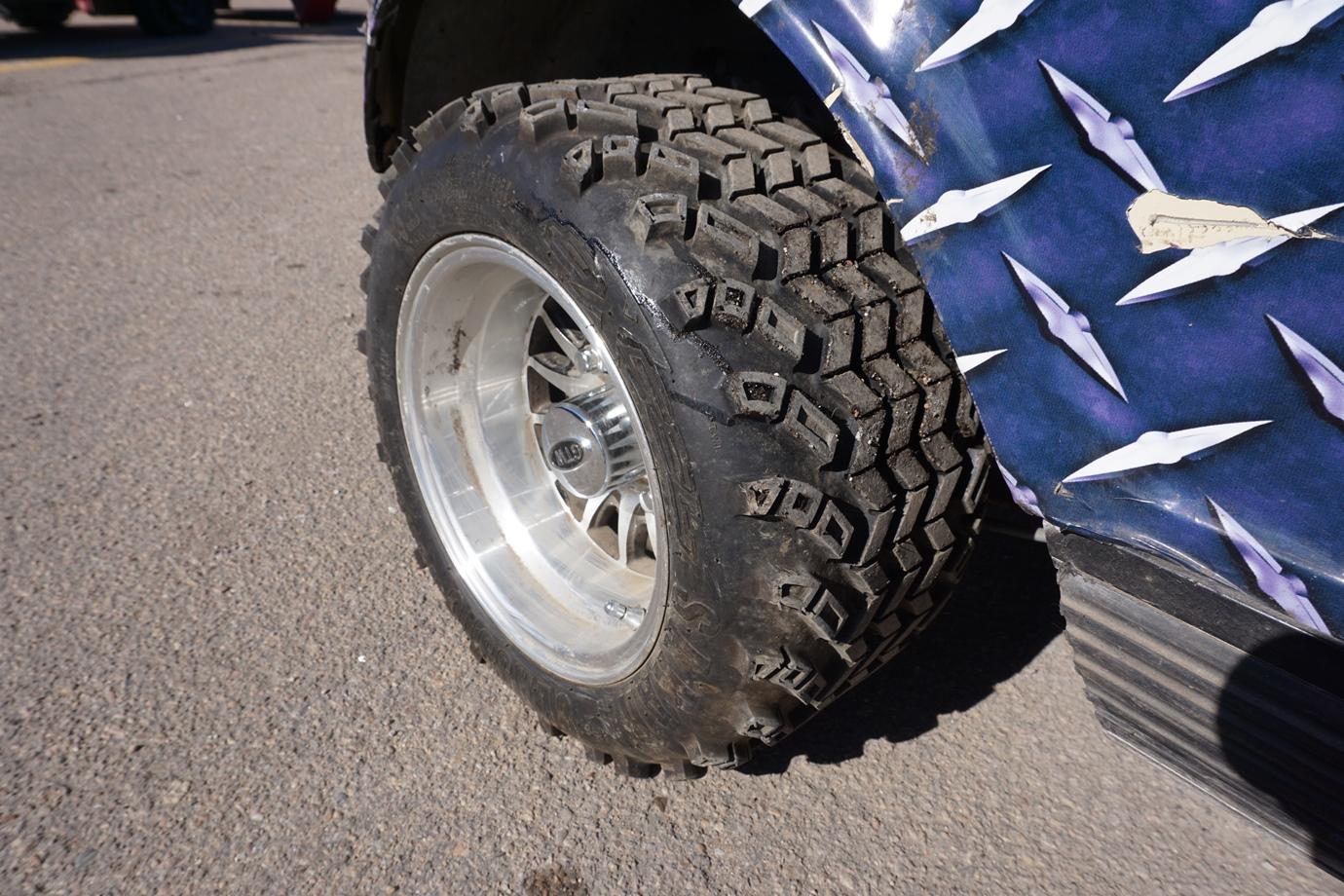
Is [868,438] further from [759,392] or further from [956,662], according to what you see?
[956,662]

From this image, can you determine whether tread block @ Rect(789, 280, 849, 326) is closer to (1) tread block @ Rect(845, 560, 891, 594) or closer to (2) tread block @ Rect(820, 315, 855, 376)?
(2) tread block @ Rect(820, 315, 855, 376)

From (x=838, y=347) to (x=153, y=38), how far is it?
1265 cm

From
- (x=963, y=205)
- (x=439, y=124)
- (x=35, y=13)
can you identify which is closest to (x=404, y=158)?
(x=439, y=124)

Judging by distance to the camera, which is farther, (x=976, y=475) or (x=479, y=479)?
(x=479, y=479)

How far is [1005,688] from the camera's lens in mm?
2312

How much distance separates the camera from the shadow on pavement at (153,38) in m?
10.1

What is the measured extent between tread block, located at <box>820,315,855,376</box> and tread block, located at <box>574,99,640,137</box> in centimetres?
48

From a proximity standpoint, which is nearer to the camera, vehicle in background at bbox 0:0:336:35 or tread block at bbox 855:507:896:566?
tread block at bbox 855:507:896:566

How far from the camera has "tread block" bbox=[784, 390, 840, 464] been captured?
140 cm

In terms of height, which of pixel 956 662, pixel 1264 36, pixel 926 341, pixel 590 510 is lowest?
pixel 956 662

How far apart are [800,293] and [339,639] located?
156 centimetres

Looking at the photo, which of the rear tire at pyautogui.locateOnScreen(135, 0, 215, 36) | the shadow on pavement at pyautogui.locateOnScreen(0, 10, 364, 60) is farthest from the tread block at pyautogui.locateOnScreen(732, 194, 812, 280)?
the rear tire at pyautogui.locateOnScreen(135, 0, 215, 36)

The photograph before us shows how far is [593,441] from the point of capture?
194cm

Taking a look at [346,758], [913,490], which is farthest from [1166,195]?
[346,758]
